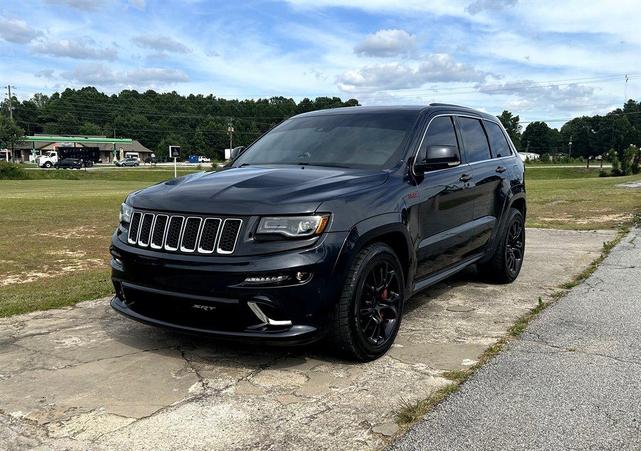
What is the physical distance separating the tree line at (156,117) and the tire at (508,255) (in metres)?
112

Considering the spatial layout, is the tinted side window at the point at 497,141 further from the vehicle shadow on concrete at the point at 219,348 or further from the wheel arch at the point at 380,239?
the vehicle shadow on concrete at the point at 219,348

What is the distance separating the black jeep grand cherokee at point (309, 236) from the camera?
3.55 m

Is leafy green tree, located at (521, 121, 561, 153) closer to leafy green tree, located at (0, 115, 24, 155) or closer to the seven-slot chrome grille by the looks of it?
leafy green tree, located at (0, 115, 24, 155)

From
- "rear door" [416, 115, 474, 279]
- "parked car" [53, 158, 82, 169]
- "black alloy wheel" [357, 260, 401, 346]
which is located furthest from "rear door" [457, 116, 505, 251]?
"parked car" [53, 158, 82, 169]

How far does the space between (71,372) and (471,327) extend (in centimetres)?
310


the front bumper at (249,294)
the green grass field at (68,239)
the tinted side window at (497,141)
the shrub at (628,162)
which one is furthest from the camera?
the shrub at (628,162)

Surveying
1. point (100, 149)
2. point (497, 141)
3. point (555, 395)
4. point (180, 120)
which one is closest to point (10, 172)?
point (497, 141)

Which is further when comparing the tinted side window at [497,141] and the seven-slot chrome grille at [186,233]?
the tinted side window at [497,141]

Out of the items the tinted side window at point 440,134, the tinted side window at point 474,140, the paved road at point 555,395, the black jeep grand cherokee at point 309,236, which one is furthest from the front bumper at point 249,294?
the tinted side window at point 474,140

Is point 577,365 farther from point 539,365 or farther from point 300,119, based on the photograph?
point 300,119

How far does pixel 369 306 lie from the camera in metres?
4.00

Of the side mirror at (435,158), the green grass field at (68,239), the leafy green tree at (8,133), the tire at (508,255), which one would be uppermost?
the leafy green tree at (8,133)

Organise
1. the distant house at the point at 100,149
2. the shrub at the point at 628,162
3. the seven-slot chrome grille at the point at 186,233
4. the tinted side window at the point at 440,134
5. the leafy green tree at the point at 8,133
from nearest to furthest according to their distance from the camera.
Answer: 1. the seven-slot chrome grille at the point at 186,233
2. the tinted side window at the point at 440,134
3. the shrub at the point at 628,162
4. the leafy green tree at the point at 8,133
5. the distant house at the point at 100,149

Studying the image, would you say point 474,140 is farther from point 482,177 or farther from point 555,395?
point 555,395
